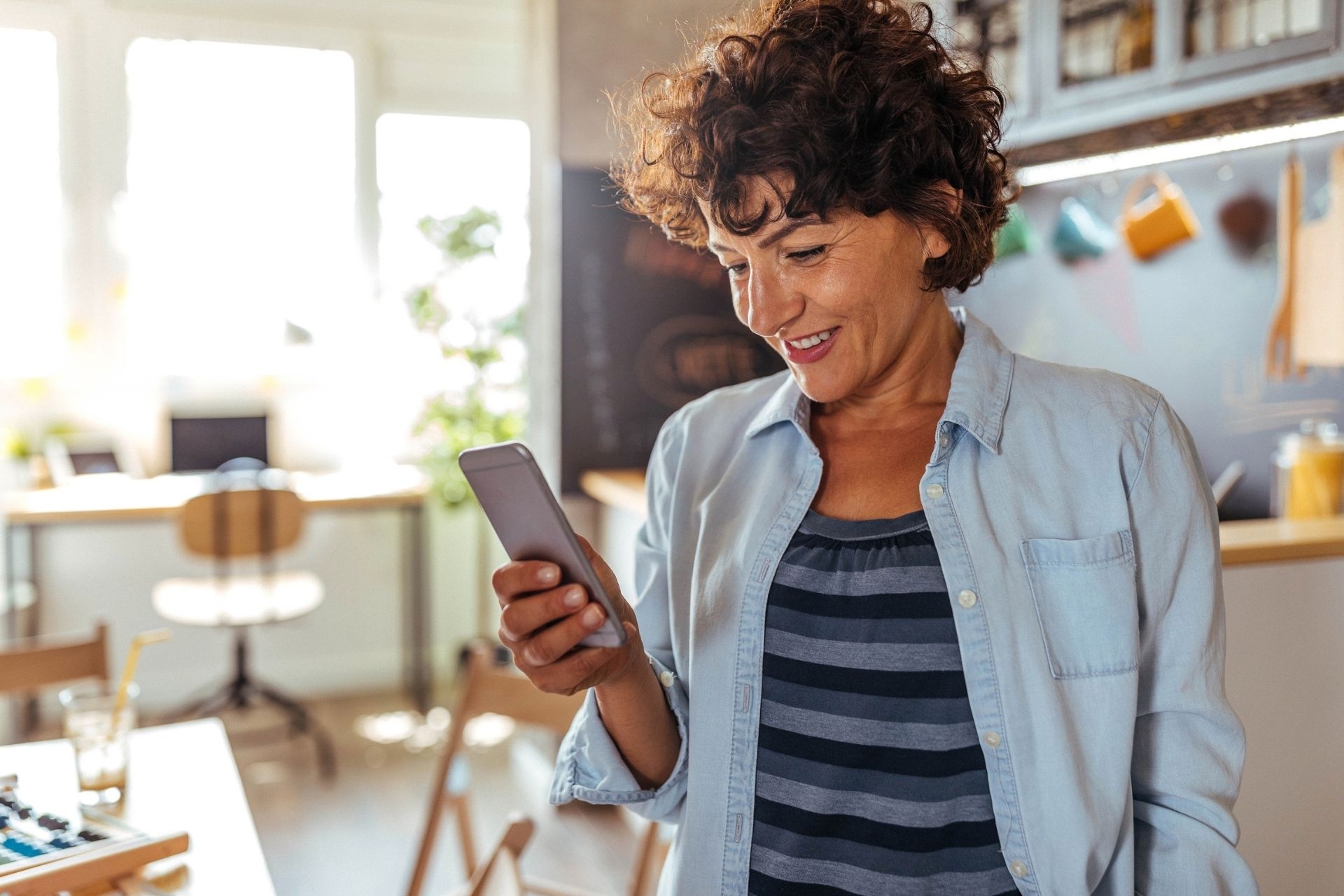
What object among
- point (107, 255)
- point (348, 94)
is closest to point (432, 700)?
point (107, 255)

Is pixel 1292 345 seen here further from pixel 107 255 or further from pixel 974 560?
pixel 107 255

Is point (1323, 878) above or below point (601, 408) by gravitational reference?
below

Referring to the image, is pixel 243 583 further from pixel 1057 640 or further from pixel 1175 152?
pixel 1057 640

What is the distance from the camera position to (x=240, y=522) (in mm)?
3533

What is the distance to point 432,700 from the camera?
4.24m

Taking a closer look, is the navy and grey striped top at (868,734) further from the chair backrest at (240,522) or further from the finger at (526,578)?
the chair backrest at (240,522)

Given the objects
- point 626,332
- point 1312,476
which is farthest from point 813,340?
point 626,332

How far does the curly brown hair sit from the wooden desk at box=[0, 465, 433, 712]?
2967 mm

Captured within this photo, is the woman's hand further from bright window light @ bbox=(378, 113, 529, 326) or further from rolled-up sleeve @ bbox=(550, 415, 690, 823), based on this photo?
bright window light @ bbox=(378, 113, 529, 326)

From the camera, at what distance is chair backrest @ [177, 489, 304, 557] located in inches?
137

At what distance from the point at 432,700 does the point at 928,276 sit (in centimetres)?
356

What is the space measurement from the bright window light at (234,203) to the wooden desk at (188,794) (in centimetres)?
255

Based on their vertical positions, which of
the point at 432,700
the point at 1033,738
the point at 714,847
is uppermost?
the point at 1033,738

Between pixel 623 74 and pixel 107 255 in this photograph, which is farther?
pixel 107 255
